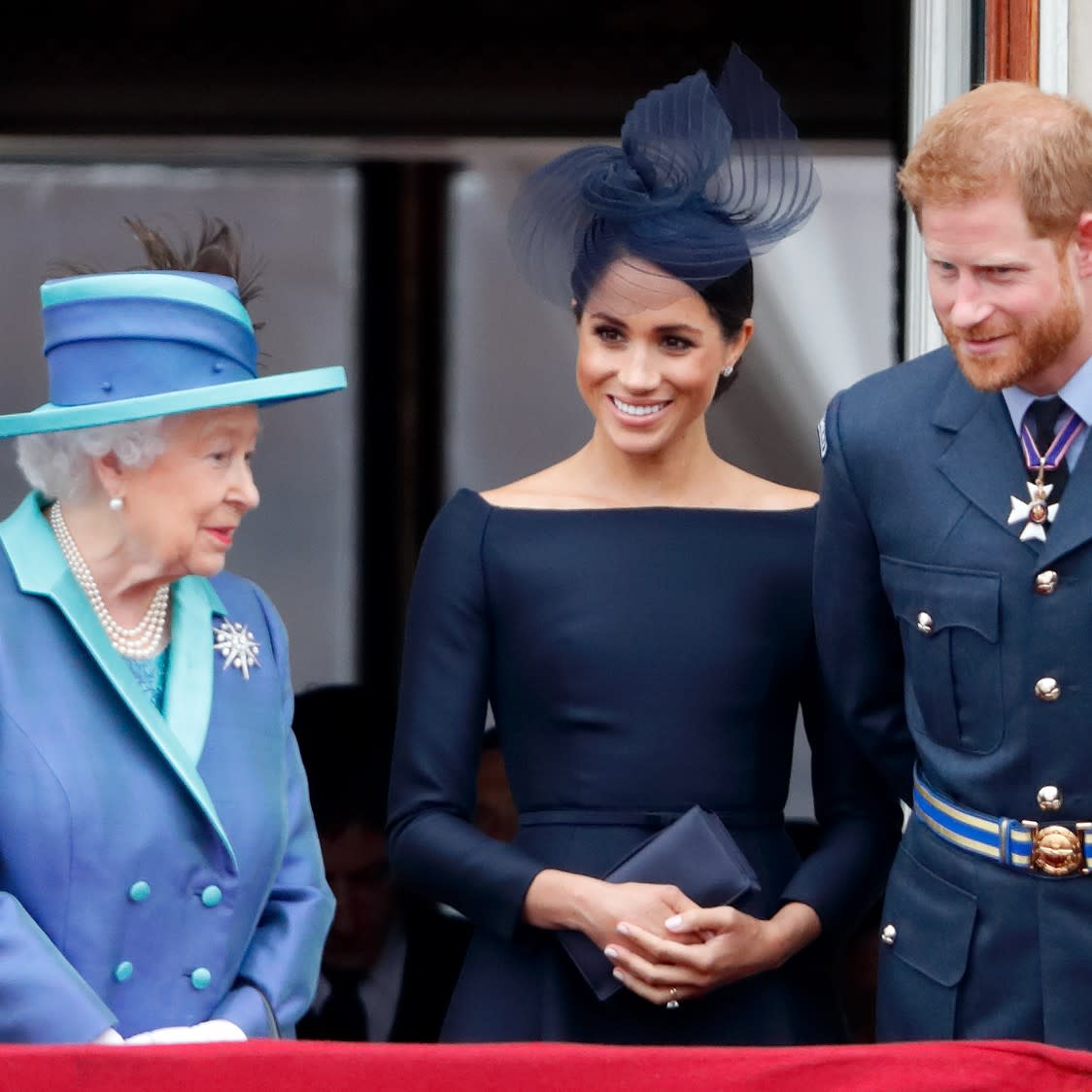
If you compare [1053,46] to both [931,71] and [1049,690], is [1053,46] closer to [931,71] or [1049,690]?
[931,71]

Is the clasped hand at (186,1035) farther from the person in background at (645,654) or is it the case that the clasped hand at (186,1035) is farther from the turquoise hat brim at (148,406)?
the turquoise hat brim at (148,406)

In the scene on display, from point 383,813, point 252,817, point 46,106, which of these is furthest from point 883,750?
point 46,106

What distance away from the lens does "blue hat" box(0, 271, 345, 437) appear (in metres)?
2.28

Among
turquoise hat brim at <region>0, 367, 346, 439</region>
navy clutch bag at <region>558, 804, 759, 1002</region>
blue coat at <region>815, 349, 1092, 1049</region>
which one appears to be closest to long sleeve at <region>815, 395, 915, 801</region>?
blue coat at <region>815, 349, 1092, 1049</region>

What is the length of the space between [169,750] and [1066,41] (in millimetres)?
1457

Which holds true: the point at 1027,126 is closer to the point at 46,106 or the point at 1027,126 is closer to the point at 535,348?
the point at 535,348

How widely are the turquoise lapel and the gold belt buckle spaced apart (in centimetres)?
86

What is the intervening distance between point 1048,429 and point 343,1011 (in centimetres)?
183

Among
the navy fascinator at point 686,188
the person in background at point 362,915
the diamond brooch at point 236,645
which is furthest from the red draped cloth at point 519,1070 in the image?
the person in background at point 362,915

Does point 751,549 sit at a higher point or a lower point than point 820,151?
lower

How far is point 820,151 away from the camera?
143 inches

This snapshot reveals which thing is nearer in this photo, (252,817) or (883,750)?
(252,817)

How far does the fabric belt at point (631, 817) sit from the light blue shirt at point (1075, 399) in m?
0.63

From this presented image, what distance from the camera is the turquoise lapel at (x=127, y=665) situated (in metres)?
2.25
